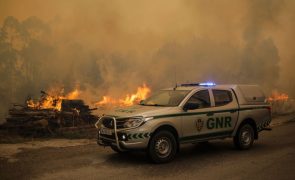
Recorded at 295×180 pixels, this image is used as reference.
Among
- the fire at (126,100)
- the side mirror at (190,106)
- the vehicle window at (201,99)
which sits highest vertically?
the fire at (126,100)

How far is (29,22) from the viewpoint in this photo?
79.5 ft

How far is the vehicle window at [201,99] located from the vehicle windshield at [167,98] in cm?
24

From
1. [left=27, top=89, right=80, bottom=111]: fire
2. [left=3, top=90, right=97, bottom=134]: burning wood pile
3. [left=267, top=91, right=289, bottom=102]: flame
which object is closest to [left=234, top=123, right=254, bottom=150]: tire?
[left=3, top=90, right=97, bottom=134]: burning wood pile

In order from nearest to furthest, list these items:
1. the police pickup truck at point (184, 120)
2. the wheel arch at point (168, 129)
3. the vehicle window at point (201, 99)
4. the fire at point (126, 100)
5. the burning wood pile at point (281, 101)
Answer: the police pickup truck at point (184, 120) < the wheel arch at point (168, 129) < the vehicle window at point (201, 99) < the fire at point (126, 100) < the burning wood pile at point (281, 101)

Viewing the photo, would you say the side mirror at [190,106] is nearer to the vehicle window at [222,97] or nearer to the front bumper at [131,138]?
the vehicle window at [222,97]

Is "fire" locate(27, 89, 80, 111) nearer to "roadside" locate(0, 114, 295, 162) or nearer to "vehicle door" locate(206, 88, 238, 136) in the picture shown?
"roadside" locate(0, 114, 295, 162)

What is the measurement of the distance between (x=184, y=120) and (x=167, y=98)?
0.97m

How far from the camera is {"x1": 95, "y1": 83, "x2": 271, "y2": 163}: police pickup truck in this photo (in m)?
7.68

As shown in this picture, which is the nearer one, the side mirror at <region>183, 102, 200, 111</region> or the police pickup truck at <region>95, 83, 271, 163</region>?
the police pickup truck at <region>95, 83, 271, 163</region>

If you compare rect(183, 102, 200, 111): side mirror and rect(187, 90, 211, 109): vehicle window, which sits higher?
rect(187, 90, 211, 109): vehicle window

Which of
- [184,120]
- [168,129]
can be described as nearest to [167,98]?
[184,120]

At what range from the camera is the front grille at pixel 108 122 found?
7.97m

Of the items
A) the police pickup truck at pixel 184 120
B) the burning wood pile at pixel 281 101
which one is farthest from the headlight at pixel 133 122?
the burning wood pile at pixel 281 101

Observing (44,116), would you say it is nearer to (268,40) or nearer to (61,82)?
(61,82)
